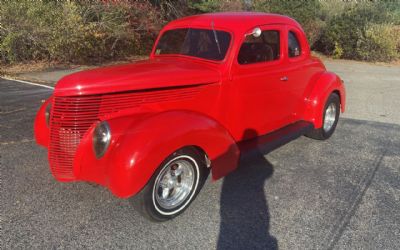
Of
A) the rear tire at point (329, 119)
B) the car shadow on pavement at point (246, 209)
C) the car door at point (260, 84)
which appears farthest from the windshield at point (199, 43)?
the rear tire at point (329, 119)

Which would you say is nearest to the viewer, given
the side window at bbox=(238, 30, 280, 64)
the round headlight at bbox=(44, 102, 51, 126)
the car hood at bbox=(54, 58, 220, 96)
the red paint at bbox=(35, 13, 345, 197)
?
the red paint at bbox=(35, 13, 345, 197)

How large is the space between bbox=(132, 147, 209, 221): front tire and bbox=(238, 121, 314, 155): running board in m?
0.72

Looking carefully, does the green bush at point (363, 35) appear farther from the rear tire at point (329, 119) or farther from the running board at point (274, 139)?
the running board at point (274, 139)

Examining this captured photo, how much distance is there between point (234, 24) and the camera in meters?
3.93

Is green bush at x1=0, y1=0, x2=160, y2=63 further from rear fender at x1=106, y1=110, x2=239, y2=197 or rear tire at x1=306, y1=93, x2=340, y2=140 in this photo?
rear fender at x1=106, y1=110, x2=239, y2=197

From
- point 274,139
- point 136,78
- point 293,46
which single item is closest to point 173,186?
point 136,78

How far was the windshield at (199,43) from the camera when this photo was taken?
12.6 feet

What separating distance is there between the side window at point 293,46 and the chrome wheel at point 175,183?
225 cm

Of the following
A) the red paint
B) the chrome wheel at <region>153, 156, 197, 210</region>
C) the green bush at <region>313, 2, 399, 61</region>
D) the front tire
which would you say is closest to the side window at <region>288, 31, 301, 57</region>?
the red paint

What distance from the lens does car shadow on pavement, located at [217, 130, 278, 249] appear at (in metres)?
2.90

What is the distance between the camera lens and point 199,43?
4.01m

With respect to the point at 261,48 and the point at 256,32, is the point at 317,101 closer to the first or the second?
the point at 261,48

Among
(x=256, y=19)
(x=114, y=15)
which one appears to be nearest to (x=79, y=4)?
(x=114, y=15)

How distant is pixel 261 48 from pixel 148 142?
2070mm
